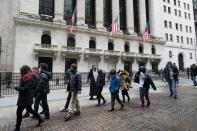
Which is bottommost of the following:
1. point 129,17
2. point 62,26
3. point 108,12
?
point 62,26

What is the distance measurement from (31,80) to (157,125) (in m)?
4.20

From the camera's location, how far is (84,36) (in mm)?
23609

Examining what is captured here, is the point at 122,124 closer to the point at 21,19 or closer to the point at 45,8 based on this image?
the point at 21,19

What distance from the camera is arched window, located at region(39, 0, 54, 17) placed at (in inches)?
895

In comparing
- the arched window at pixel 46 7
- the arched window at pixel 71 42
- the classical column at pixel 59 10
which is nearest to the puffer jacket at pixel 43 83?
the arched window at pixel 71 42

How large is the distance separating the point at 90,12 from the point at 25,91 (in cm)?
2745

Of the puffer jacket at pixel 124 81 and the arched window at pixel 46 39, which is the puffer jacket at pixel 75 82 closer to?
the puffer jacket at pixel 124 81

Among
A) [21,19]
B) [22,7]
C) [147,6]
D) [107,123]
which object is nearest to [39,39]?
[21,19]

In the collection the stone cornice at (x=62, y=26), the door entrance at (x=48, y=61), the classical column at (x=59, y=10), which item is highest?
the classical column at (x=59, y=10)

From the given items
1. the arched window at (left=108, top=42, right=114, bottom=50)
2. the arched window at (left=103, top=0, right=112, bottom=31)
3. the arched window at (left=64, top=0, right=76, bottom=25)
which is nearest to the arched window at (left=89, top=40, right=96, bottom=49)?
the arched window at (left=108, top=42, right=114, bottom=50)

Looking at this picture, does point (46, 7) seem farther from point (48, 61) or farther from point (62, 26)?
point (48, 61)

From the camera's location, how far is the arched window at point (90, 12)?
26728 mm

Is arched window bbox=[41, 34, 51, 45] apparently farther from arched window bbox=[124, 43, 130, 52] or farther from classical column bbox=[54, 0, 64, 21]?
arched window bbox=[124, 43, 130, 52]

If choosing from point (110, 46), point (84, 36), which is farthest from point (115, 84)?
point (110, 46)
